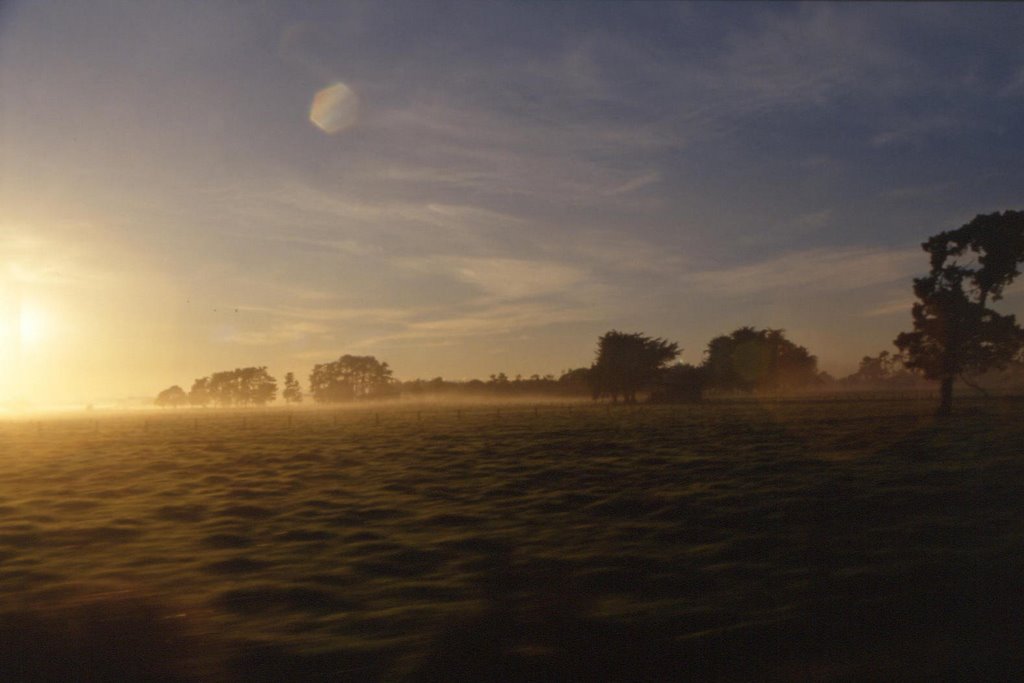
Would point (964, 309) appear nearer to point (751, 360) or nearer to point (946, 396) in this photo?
point (946, 396)

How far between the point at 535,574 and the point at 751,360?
12831 centimetres

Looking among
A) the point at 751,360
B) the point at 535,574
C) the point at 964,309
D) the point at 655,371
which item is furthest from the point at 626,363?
the point at 535,574

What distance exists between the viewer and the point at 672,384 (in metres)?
108

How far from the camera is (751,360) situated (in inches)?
5221

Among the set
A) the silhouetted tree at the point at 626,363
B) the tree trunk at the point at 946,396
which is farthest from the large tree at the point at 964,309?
the silhouetted tree at the point at 626,363

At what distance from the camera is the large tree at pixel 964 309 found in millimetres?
53250

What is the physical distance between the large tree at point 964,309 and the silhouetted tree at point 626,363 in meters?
53.3

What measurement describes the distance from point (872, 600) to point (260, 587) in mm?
8601

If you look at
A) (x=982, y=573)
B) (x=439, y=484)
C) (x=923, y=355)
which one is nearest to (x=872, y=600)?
(x=982, y=573)

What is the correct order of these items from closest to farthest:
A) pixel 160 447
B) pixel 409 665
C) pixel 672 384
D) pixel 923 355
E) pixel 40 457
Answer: pixel 409 665 → pixel 40 457 → pixel 160 447 → pixel 923 355 → pixel 672 384

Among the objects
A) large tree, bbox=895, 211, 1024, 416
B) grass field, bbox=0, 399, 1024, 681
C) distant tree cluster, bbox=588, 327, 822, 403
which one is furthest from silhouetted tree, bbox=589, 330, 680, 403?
grass field, bbox=0, 399, 1024, 681

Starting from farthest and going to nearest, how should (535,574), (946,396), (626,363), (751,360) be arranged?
1. (751,360)
2. (626,363)
3. (946,396)
4. (535,574)

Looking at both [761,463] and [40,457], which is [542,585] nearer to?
[761,463]

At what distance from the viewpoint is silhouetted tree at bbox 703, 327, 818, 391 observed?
427 feet
